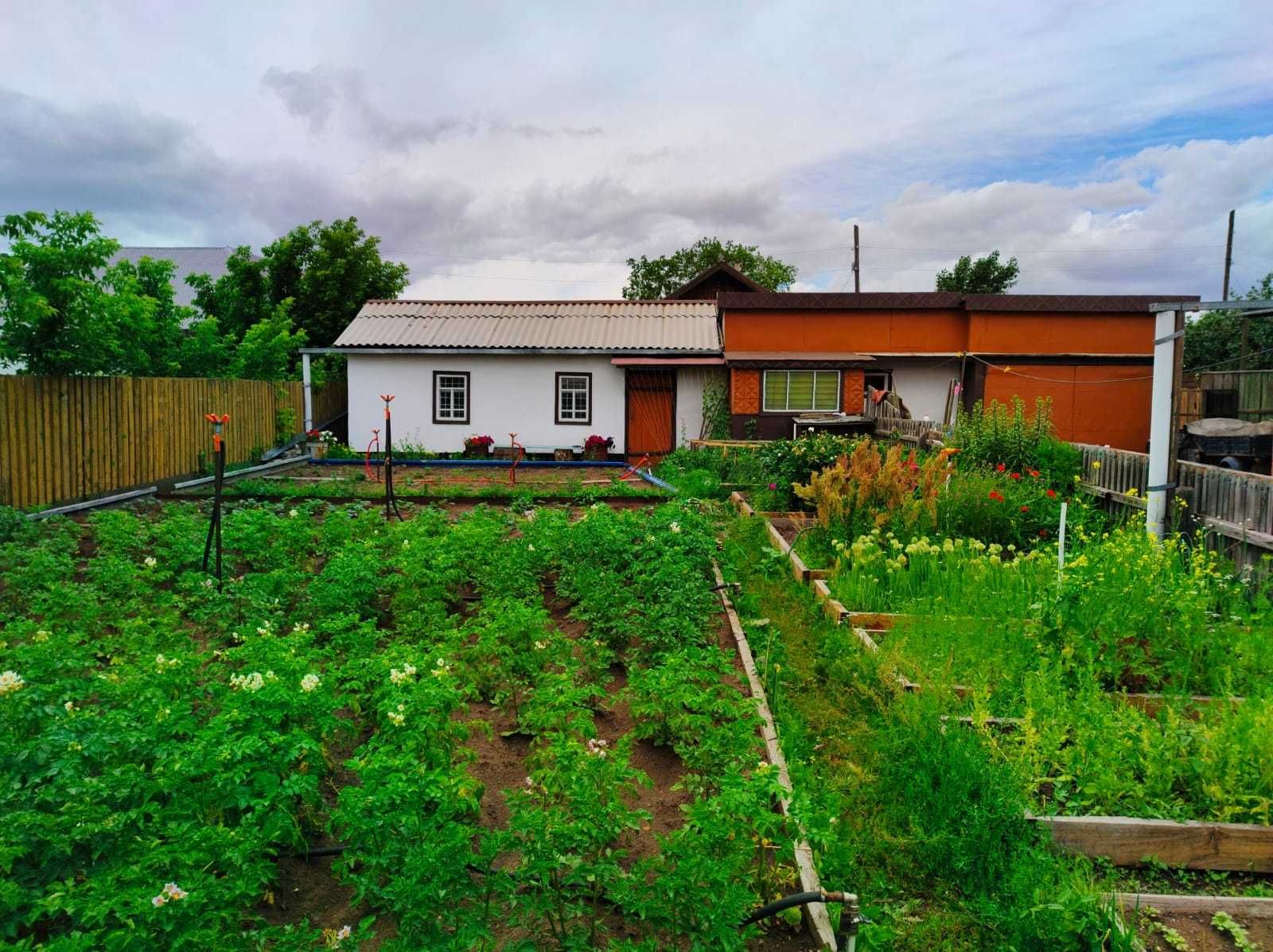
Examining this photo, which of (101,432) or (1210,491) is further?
(101,432)

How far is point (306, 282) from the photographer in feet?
88.6

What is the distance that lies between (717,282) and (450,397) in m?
12.2

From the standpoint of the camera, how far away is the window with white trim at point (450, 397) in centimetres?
2122

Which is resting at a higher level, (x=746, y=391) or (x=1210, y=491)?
(x=746, y=391)

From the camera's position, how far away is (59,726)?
10.2 feet

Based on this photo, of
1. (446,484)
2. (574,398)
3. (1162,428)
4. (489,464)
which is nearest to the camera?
(1162,428)

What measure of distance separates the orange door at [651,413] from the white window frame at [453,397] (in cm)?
400

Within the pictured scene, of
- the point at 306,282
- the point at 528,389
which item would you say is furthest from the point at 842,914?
the point at 306,282

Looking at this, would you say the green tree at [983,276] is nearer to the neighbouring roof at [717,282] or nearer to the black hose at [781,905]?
the neighbouring roof at [717,282]

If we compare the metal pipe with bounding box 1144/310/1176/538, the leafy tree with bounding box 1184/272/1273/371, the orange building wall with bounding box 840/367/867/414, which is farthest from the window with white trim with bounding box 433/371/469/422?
the leafy tree with bounding box 1184/272/1273/371

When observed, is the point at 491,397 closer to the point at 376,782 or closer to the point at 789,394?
the point at 789,394

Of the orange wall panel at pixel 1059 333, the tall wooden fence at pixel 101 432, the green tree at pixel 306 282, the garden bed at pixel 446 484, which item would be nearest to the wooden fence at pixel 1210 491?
the garden bed at pixel 446 484

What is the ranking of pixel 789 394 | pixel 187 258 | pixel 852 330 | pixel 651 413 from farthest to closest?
pixel 187 258 < pixel 852 330 < pixel 651 413 < pixel 789 394

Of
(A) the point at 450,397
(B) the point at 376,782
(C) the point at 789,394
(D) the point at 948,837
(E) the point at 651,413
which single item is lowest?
(D) the point at 948,837
